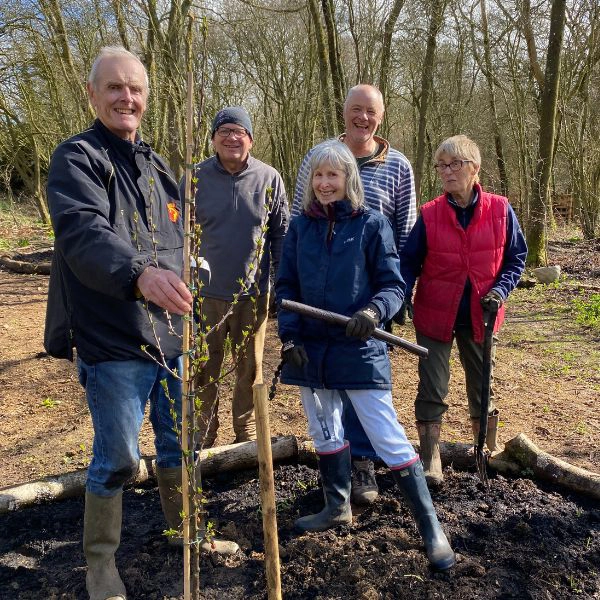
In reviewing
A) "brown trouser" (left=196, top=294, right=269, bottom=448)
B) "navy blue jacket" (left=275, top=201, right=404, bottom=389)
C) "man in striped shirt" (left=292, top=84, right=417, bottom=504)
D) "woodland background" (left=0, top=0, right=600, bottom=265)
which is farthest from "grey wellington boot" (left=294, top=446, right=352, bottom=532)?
"woodland background" (left=0, top=0, right=600, bottom=265)

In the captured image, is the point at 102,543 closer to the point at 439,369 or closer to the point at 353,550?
the point at 353,550

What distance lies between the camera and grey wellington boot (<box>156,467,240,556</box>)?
271 cm

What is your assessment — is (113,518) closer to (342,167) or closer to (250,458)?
(250,458)

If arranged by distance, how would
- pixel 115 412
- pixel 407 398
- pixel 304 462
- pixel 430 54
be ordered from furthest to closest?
pixel 430 54
pixel 407 398
pixel 304 462
pixel 115 412

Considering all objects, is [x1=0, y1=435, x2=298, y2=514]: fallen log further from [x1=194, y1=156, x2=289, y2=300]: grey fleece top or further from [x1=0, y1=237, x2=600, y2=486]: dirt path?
[x1=194, y1=156, x2=289, y2=300]: grey fleece top

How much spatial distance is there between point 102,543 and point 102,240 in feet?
4.29

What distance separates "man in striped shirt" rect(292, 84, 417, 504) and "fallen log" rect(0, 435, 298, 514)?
53 centimetres

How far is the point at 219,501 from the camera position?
11.1 ft

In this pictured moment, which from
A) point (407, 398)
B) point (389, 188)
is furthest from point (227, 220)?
point (407, 398)

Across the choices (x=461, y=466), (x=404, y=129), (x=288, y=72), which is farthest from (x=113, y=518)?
(x=404, y=129)

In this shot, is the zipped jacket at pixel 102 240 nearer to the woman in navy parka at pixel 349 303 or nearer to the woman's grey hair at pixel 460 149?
the woman in navy parka at pixel 349 303

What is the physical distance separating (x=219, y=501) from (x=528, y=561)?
163 centimetres

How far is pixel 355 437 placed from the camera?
3.45 m

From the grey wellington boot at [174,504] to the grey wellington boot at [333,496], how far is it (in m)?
0.41
